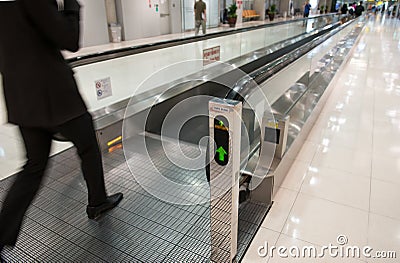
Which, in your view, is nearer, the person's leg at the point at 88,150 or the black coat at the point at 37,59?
the black coat at the point at 37,59

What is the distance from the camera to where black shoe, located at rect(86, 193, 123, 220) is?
1.81 metres

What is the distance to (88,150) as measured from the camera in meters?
1.55

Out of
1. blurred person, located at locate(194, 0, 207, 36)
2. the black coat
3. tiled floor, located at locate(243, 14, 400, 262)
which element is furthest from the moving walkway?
blurred person, located at locate(194, 0, 207, 36)

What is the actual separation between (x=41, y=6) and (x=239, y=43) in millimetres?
6256

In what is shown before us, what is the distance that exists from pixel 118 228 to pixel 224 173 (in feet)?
2.80

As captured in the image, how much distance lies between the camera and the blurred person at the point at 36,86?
1.18 metres

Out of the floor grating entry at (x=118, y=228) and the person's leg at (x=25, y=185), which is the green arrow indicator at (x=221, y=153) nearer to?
the floor grating entry at (x=118, y=228)

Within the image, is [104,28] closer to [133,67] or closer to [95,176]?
[133,67]

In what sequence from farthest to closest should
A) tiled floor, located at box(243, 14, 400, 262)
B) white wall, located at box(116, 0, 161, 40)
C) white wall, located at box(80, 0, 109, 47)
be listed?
white wall, located at box(116, 0, 161, 40), white wall, located at box(80, 0, 109, 47), tiled floor, located at box(243, 14, 400, 262)

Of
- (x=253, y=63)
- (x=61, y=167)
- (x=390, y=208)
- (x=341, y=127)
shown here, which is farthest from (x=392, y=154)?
(x=253, y=63)

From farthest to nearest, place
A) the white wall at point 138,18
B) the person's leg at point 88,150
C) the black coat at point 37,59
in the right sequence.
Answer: the white wall at point 138,18
the person's leg at point 88,150
the black coat at point 37,59

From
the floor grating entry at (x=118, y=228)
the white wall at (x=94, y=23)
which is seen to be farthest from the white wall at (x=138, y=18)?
the floor grating entry at (x=118, y=228)

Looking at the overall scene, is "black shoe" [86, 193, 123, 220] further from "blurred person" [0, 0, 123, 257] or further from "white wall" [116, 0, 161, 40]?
"white wall" [116, 0, 161, 40]

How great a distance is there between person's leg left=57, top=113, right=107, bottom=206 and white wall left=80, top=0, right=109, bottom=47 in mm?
7995
